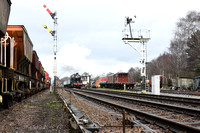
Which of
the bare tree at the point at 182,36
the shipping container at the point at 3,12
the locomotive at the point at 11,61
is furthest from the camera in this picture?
the bare tree at the point at 182,36

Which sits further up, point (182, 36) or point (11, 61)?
point (182, 36)

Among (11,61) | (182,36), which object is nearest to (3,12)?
(11,61)

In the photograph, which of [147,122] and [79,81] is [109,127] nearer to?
[147,122]

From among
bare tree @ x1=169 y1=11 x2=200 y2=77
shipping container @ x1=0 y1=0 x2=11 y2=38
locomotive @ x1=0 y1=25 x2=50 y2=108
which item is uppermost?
bare tree @ x1=169 y1=11 x2=200 y2=77

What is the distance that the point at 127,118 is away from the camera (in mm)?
6094

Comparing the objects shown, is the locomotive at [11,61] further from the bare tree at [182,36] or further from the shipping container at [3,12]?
the bare tree at [182,36]

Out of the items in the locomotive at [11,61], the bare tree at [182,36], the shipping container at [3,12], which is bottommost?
the locomotive at [11,61]

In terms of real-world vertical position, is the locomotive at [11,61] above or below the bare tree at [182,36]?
below

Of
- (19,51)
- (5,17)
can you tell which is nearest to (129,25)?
(19,51)

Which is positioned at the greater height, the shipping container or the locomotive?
the shipping container

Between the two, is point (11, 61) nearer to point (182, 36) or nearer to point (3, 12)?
point (3, 12)

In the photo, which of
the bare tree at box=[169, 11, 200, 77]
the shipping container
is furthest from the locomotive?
the bare tree at box=[169, 11, 200, 77]

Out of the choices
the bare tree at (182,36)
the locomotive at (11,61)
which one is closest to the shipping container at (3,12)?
the locomotive at (11,61)

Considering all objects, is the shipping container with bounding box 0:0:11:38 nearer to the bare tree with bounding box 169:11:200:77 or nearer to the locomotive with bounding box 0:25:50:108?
the locomotive with bounding box 0:25:50:108
